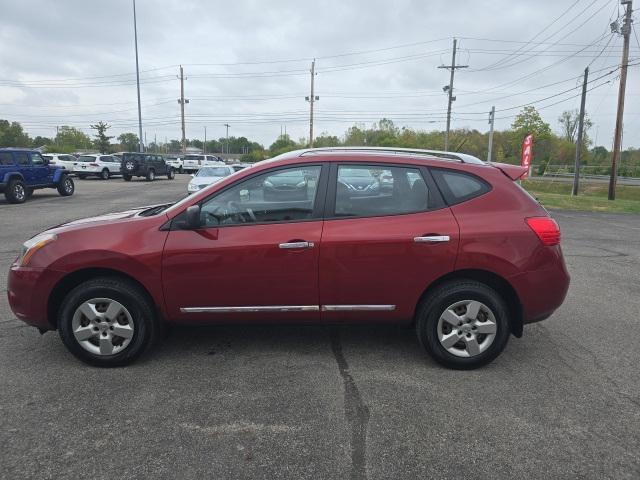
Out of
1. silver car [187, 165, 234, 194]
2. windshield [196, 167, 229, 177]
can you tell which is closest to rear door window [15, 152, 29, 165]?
silver car [187, 165, 234, 194]

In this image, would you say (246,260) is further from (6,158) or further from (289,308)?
(6,158)

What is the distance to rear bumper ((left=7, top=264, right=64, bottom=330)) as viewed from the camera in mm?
3674

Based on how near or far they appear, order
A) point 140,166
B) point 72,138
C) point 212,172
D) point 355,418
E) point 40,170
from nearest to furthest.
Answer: point 355,418 → point 212,172 → point 40,170 → point 140,166 → point 72,138

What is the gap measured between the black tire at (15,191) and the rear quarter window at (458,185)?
56.0 feet

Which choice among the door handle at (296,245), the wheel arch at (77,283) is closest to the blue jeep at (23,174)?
the wheel arch at (77,283)

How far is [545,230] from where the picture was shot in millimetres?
3709

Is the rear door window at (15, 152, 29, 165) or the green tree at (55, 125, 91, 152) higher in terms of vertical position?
the green tree at (55, 125, 91, 152)

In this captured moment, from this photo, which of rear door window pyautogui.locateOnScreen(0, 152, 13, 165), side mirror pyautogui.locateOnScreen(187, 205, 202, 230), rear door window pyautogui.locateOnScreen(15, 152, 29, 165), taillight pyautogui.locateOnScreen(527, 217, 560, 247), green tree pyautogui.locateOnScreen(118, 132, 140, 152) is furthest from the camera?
green tree pyautogui.locateOnScreen(118, 132, 140, 152)

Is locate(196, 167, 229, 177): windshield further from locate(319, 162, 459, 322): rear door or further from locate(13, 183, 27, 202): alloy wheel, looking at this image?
locate(319, 162, 459, 322): rear door

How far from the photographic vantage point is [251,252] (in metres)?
3.62

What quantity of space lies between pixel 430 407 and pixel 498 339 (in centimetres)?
90

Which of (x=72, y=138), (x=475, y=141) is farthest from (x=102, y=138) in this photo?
(x=475, y=141)

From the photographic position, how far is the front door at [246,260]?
3.62 meters

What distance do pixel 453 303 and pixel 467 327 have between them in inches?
8.8
